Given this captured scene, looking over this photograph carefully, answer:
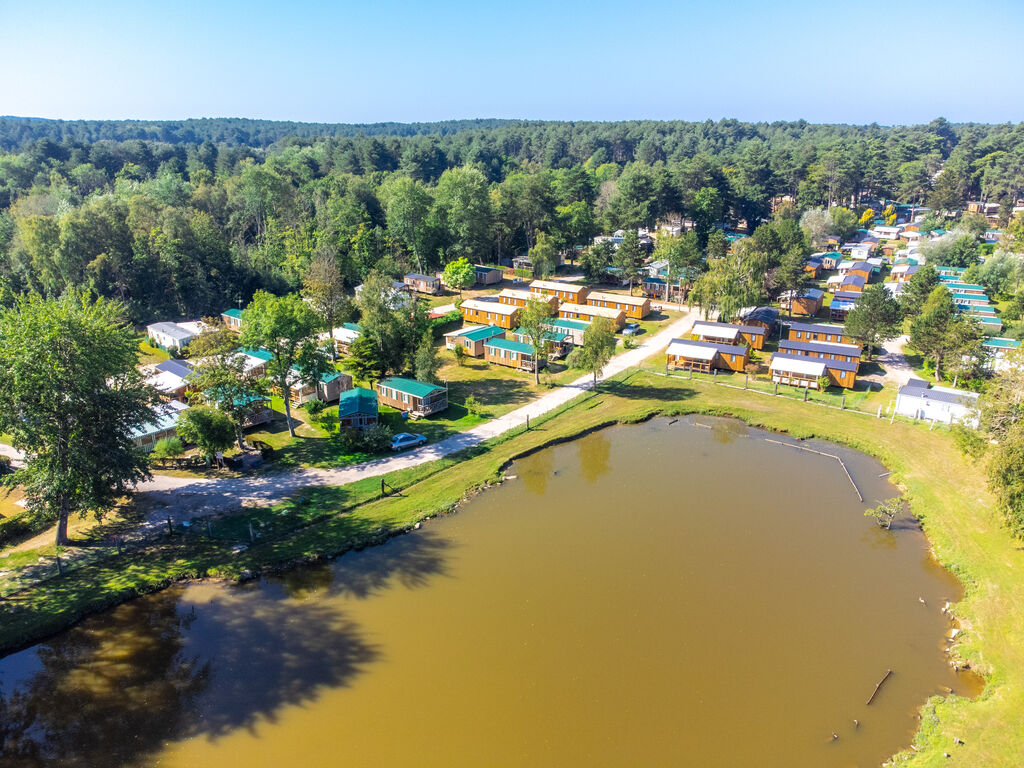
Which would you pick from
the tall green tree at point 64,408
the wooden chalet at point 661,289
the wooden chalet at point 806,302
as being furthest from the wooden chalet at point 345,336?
the wooden chalet at point 806,302

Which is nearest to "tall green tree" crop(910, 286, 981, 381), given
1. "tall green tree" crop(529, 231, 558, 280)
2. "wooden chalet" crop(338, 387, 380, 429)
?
"wooden chalet" crop(338, 387, 380, 429)

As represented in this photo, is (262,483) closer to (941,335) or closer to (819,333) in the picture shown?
(819,333)

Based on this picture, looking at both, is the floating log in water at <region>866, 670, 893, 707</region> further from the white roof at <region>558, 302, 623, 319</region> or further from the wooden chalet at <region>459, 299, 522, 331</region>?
the wooden chalet at <region>459, 299, 522, 331</region>

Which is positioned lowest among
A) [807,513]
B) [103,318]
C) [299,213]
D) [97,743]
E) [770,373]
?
[97,743]

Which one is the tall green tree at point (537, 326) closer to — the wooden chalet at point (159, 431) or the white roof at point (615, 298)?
the white roof at point (615, 298)

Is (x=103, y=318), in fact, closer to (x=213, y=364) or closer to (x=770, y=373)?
(x=213, y=364)

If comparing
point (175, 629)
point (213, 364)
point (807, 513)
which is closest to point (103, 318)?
point (213, 364)
